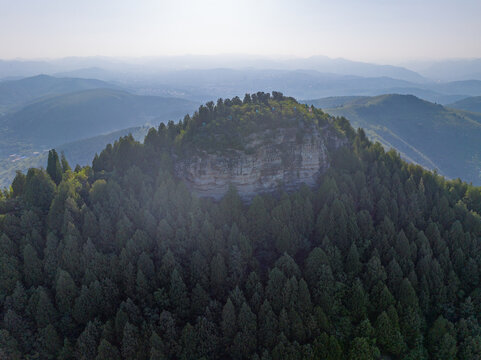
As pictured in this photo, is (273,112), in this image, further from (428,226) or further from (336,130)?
(428,226)

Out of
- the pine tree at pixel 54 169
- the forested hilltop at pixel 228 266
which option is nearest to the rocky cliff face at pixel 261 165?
the forested hilltop at pixel 228 266

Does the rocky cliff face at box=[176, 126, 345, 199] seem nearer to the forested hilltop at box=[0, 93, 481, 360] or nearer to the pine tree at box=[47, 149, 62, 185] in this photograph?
the forested hilltop at box=[0, 93, 481, 360]

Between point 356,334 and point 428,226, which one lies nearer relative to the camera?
point 356,334

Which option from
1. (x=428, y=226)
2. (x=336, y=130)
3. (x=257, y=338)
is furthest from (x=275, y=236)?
(x=336, y=130)

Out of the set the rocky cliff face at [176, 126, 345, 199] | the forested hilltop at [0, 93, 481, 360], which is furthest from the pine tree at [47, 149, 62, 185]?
the rocky cliff face at [176, 126, 345, 199]

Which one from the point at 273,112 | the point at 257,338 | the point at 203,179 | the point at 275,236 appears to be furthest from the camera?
the point at 273,112

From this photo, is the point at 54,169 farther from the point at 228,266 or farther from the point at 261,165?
the point at 228,266
